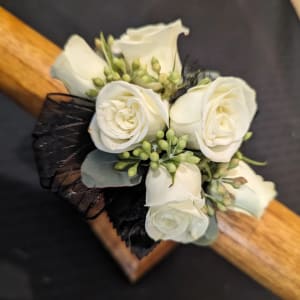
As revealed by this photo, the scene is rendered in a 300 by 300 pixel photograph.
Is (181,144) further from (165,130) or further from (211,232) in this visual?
(211,232)

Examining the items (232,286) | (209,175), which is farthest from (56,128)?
(232,286)

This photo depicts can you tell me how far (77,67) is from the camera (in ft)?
2.15

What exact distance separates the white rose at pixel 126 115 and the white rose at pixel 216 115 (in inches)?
1.0

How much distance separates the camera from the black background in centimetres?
90

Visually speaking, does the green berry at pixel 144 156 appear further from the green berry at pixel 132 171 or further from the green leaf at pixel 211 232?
the green leaf at pixel 211 232

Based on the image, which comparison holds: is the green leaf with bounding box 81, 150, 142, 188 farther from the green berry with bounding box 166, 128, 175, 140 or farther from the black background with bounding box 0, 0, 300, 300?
the black background with bounding box 0, 0, 300, 300

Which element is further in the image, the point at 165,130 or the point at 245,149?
the point at 245,149

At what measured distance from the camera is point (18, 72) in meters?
0.78

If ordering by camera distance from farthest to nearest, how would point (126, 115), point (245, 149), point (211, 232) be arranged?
point (245, 149), point (211, 232), point (126, 115)

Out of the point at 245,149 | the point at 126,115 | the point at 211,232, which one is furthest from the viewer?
the point at 245,149

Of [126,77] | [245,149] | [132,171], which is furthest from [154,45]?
[245,149]

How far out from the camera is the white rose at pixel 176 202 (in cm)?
61

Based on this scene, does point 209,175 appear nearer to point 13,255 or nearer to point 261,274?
point 261,274

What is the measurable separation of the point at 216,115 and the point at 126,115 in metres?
0.10
